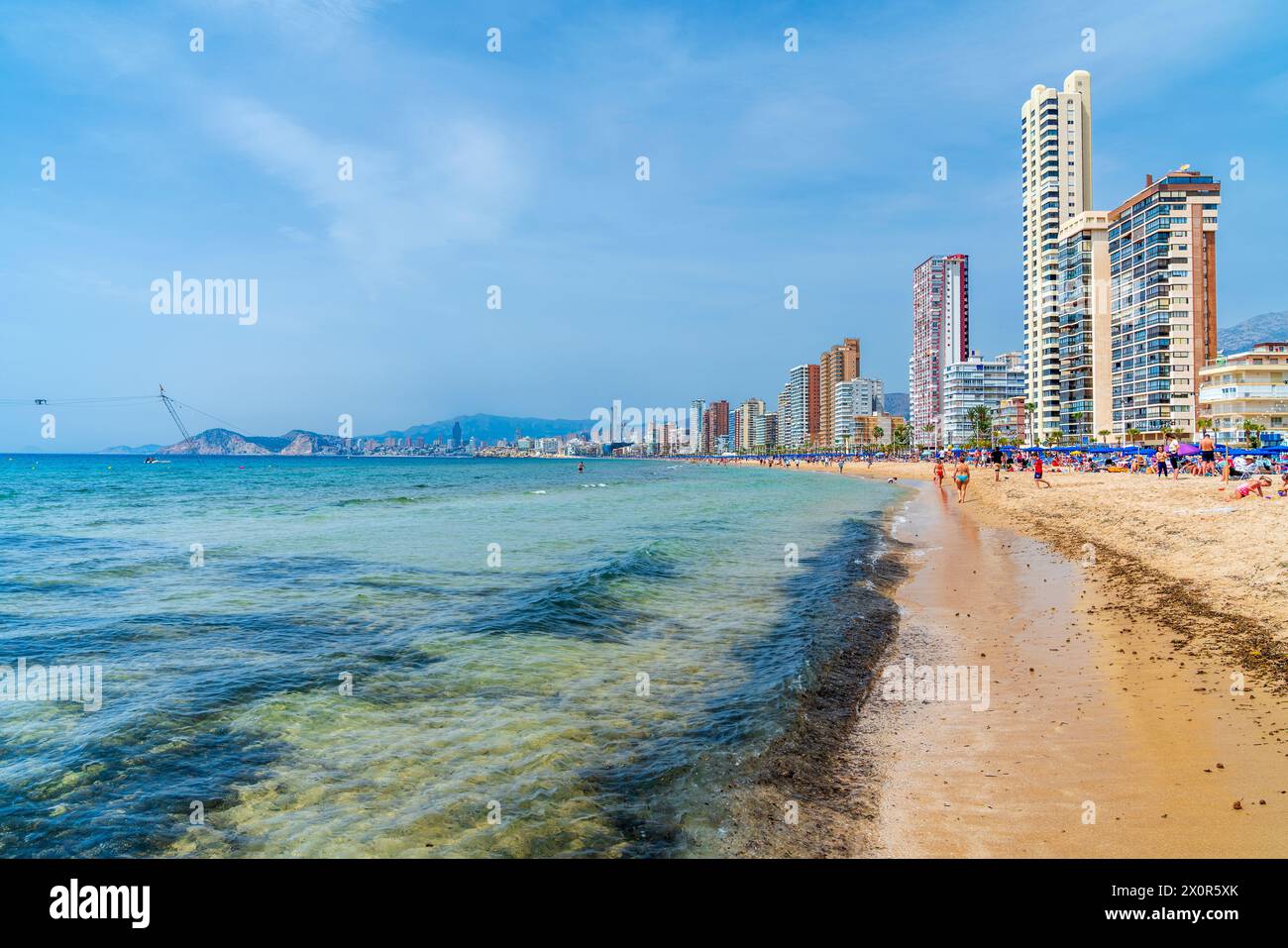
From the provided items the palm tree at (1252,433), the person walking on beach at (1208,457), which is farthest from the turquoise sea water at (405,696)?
the palm tree at (1252,433)

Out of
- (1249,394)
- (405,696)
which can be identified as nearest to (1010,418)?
(1249,394)

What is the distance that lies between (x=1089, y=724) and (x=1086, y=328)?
146 m

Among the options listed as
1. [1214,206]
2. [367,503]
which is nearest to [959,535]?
[367,503]

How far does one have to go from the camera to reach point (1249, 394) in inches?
3563

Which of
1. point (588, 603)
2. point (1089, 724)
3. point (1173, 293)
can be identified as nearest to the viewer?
point (1089, 724)

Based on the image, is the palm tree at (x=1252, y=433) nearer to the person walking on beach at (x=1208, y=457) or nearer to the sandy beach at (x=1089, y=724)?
the person walking on beach at (x=1208, y=457)

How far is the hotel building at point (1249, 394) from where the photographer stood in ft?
294

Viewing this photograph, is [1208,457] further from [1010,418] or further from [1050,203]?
[1010,418]

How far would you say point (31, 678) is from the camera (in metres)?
10.9

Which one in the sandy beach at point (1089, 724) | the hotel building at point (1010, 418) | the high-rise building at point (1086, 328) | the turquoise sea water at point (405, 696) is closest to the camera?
the sandy beach at point (1089, 724)

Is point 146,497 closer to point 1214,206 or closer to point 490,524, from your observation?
point 490,524

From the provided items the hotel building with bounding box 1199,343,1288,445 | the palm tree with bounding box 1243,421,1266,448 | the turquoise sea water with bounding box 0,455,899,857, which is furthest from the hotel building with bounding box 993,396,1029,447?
the turquoise sea water with bounding box 0,455,899,857

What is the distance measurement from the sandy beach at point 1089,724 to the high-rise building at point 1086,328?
128m
